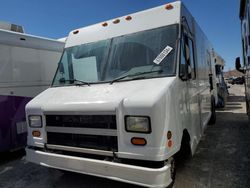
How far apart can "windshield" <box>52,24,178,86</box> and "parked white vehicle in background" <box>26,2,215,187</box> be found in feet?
0.05

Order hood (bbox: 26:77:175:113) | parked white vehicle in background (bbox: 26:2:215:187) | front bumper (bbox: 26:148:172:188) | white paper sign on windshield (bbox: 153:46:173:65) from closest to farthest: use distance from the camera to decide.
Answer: front bumper (bbox: 26:148:172:188) → parked white vehicle in background (bbox: 26:2:215:187) → hood (bbox: 26:77:175:113) → white paper sign on windshield (bbox: 153:46:173:65)

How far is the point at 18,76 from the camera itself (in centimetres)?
526

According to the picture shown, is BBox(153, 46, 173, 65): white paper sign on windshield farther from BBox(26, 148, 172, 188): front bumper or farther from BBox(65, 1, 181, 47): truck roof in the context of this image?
BBox(26, 148, 172, 188): front bumper

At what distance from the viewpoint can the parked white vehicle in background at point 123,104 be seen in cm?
259

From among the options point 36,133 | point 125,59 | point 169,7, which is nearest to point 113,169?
point 36,133

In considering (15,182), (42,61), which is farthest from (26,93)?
(15,182)

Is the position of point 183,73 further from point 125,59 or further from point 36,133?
point 36,133

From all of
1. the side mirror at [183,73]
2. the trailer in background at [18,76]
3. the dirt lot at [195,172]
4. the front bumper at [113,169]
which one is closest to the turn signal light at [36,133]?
the front bumper at [113,169]

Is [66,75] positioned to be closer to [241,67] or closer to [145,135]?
[145,135]

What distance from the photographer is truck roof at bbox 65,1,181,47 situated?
3535 millimetres

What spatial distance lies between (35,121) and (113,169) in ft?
5.06

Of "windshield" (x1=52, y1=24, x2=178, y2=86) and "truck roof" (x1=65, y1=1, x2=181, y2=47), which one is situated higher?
"truck roof" (x1=65, y1=1, x2=181, y2=47)

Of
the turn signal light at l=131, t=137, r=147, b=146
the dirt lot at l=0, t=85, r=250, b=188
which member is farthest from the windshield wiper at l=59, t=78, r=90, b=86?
the dirt lot at l=0, t=85, r=250, b=188

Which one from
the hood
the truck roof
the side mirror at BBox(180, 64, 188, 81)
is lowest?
the hood
